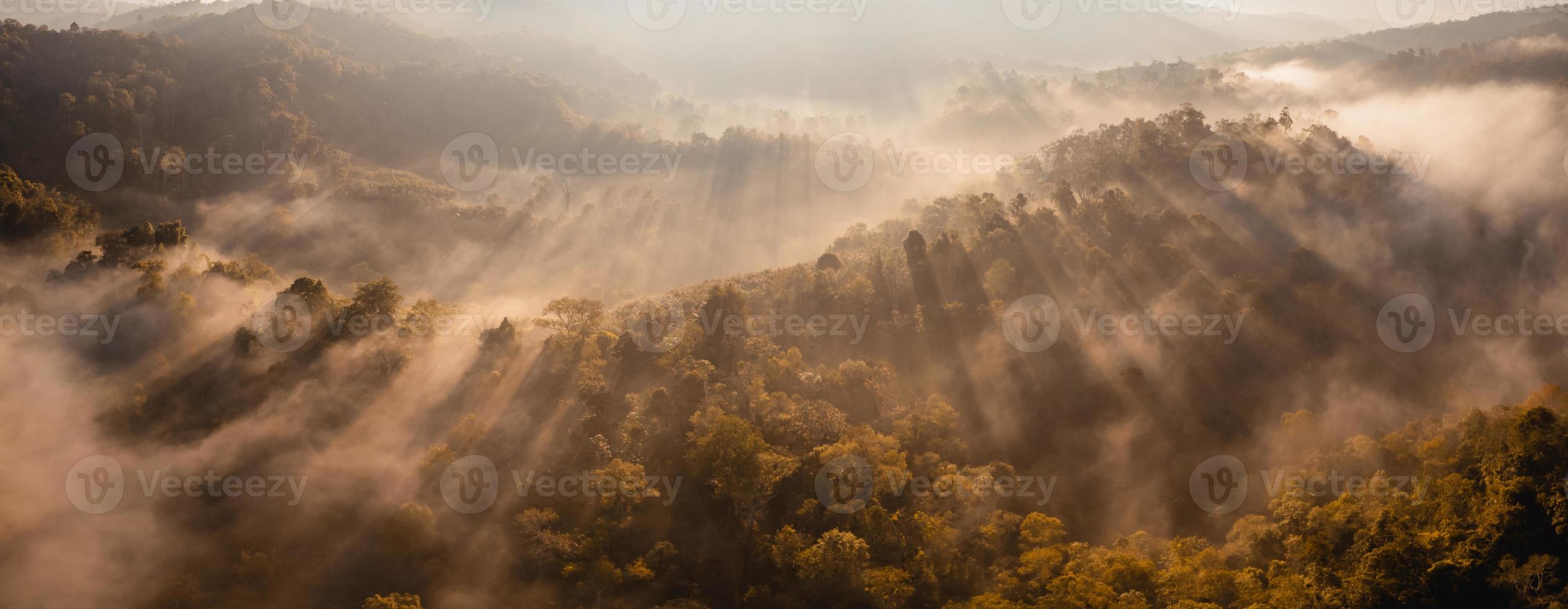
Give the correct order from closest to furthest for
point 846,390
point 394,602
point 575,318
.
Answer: point 394,602 → point 846,390 → point 575,318

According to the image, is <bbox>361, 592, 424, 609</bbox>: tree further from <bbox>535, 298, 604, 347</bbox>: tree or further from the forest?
<bbox>535, 298, 604, 347</bbox>: tree

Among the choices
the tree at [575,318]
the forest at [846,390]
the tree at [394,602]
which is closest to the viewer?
the tree at [394,602]

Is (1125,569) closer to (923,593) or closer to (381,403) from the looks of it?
(923,593)

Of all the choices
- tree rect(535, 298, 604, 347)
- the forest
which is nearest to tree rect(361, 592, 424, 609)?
the forest

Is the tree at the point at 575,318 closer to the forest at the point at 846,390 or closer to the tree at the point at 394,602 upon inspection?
the forest at the point at 846,390

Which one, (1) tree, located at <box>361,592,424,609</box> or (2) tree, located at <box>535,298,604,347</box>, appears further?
(2) tree, located at <box>535,298,604,347</box>

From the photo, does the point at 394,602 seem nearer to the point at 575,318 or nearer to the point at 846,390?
the point at 575,318

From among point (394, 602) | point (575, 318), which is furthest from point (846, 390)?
point (394, 602)

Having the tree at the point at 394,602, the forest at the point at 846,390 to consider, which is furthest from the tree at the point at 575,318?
the tree at the point at 394,602

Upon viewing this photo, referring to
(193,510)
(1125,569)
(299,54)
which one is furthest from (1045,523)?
(299,54)

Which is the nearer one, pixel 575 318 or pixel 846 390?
pixel 846 390

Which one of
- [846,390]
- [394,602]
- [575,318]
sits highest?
[575,318]
